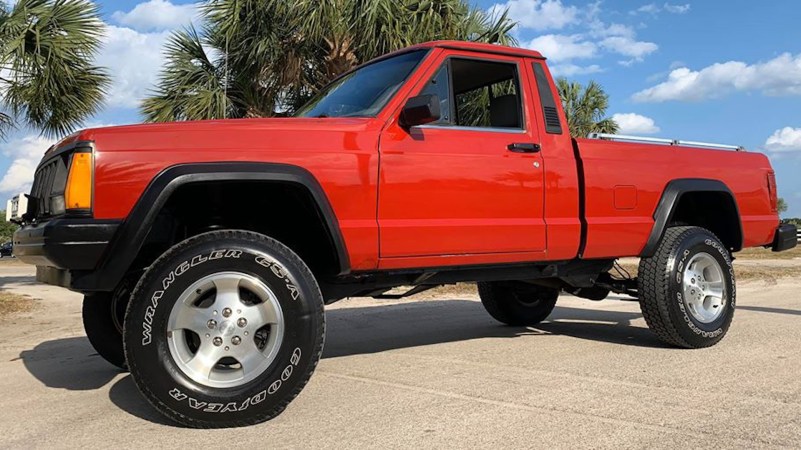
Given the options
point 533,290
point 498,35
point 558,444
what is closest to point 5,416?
point 558,444

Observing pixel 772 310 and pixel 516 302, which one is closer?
pixel 516 302

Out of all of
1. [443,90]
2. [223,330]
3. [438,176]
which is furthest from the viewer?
[443,90]

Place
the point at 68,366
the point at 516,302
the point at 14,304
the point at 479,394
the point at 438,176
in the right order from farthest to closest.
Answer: the point at 14,304 → the point at 516,302 → the point at 68,366 → the point at 438,176 → the point at 479,394

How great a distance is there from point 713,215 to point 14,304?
9045mm

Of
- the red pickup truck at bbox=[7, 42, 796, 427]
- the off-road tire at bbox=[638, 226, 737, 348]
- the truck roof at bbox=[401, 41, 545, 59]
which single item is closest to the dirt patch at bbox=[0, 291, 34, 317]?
the red pickup truck at bbox=[7, 42, 796, 427]

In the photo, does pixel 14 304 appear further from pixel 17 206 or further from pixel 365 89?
pixel 365 89

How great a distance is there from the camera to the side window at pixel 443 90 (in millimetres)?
4150

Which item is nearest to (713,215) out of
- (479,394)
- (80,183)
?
(479,394)

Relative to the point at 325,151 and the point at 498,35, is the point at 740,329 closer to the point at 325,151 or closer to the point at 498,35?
the point at 325,151

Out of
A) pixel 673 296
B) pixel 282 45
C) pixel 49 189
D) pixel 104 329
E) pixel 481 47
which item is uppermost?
pixel 282 45

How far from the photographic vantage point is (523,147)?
425 cm

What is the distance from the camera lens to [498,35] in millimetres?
12398

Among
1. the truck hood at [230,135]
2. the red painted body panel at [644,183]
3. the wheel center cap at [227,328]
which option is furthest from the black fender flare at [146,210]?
the red painted body panel at [644,183]

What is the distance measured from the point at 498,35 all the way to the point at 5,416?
11.0m
